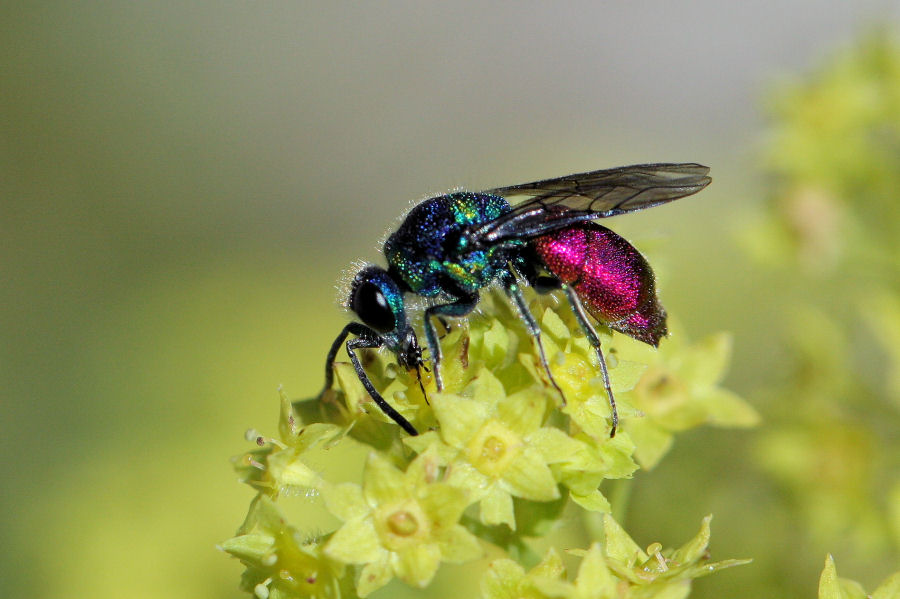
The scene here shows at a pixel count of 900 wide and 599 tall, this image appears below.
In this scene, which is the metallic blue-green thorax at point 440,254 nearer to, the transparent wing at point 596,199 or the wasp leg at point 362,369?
the transparent wing at point 596,199

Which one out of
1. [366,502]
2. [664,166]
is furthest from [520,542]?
[664,166]

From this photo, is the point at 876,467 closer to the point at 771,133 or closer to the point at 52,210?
the point at 771,133

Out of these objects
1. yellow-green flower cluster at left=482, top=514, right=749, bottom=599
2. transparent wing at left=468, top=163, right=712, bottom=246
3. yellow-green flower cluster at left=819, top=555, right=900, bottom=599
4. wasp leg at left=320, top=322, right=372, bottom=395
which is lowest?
yellow-green flower cluster at left=819, top=555, right=900, bottom=599

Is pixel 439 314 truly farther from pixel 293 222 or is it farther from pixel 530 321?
pixel 293 222

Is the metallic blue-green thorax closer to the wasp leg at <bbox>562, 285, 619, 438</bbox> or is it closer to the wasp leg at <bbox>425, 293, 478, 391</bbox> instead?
the wasp leg at <bbox>425, 293, 478, 391</bbox>

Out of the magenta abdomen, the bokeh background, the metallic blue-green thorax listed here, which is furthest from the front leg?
the bokeh background

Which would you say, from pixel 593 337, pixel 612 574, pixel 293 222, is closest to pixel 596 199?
pixel 593 337
